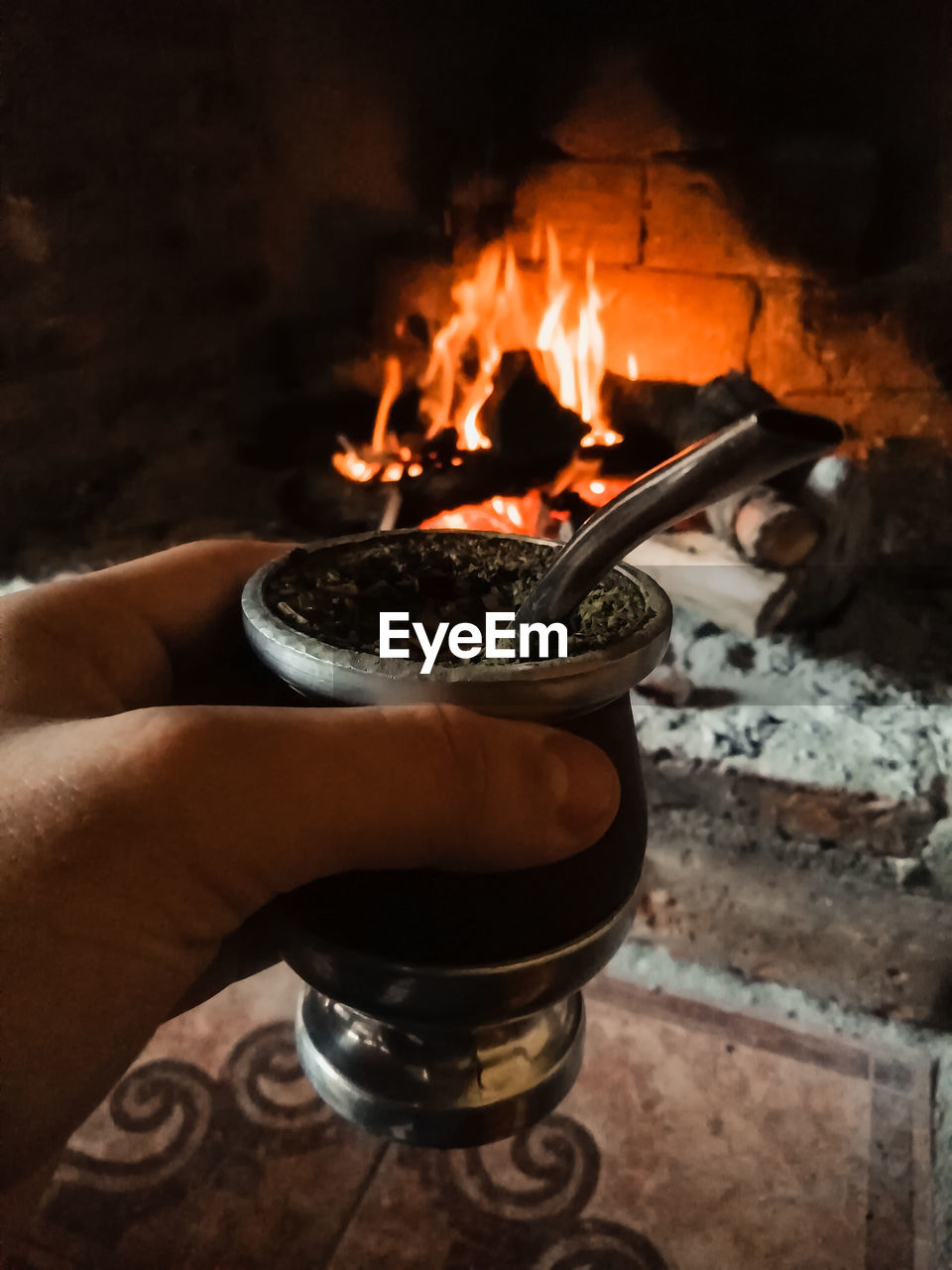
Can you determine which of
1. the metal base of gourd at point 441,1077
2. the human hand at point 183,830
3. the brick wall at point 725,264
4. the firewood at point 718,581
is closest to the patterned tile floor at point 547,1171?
the metal base of gourd at point 441,1077

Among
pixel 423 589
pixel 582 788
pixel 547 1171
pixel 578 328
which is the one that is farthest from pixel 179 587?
pixel 578 328

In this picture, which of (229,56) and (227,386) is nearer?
(229,56)

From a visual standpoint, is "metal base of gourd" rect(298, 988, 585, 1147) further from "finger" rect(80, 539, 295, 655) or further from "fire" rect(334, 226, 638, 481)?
"fire" rect(334, 226, 638, 481)

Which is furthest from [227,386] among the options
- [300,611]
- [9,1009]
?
[9,1009]

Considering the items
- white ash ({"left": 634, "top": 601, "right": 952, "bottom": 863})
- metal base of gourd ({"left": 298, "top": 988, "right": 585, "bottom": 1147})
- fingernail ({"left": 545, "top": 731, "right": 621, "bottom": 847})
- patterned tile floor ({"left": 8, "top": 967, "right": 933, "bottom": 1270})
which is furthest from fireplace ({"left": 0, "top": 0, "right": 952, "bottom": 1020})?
fingernail ({"left": 545, "top": 731, "right": 621, "bottom": 847})

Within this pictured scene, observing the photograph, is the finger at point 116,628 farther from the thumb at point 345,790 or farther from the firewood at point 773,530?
the firewood at point 773,530

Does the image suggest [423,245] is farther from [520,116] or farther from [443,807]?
[443,807]
